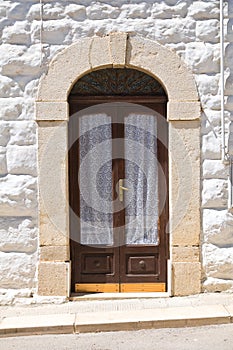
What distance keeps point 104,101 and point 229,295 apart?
2500mm

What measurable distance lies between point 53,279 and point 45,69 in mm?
2243

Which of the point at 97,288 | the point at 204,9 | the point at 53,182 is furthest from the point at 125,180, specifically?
the point at 204,9

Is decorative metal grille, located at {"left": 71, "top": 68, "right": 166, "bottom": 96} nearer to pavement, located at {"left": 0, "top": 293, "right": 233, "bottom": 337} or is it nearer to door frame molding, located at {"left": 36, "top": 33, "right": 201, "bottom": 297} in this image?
door frame molding, located at {"left": 36, "top": 33, "right": 201, "bottom": 297}

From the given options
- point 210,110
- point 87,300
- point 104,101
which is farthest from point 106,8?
point 87,300

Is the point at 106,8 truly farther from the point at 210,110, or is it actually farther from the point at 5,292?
the point at 5,292

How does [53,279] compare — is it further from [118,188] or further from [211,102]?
[211,102]

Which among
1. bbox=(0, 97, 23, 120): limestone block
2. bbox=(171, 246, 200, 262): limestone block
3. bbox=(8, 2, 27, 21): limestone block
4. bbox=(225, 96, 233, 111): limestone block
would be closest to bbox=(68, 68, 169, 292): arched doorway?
bbox=(171, 246, 200, 262): limestone block

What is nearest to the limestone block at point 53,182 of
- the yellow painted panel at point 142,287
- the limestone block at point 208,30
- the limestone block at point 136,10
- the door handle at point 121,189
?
the door handle at point 121,189

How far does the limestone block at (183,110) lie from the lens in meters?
6.09

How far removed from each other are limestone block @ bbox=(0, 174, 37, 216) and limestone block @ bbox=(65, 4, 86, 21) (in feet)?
5.84

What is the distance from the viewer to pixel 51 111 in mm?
6102

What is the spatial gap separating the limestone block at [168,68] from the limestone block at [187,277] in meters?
1.78

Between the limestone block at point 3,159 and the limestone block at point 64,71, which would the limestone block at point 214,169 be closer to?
the limestone block at point 64,71

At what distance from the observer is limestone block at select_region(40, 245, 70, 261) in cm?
613
